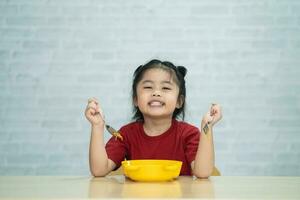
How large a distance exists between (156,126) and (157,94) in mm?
118

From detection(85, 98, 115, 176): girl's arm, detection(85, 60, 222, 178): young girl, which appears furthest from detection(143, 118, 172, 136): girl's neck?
detection(85, 98, 115, 176): girl's arm

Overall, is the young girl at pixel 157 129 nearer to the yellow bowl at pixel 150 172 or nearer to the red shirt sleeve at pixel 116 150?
the red shirt sleeve at pixel 116 150

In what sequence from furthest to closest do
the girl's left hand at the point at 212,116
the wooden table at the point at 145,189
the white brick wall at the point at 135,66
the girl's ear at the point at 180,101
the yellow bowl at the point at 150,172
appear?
the white brick wall at the point at 135,66 < the girl's ear at the point at 180,101 < the girl's left hand at the point at 212,116 < the yellow bowl at the point at 150,172 < the wooden table at the point at 145,189

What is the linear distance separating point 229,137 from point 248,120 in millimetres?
146

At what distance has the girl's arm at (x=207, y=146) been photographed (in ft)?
3.57

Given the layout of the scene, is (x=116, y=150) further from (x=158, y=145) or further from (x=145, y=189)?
(x=145, y=189)

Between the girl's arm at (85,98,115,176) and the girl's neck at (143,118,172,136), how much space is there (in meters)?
0.28

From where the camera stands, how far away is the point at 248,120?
2.49m

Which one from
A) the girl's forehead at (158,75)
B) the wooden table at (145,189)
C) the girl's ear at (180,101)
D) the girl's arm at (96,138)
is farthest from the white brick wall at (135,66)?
the wooden table at (145,189)

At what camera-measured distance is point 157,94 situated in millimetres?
1374

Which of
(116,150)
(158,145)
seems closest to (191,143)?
(158,145)

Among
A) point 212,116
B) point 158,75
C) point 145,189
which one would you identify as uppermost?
point 158,75

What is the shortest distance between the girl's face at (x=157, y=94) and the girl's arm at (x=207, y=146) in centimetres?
29

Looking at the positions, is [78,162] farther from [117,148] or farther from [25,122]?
[117,148]
